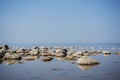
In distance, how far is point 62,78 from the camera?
21.1 meters

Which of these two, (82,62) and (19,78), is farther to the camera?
(82,62)

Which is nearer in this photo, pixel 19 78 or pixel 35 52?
pixel 19 78

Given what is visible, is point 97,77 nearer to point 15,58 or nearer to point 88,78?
point 88,78

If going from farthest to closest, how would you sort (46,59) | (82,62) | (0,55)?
(0,55), (46,59), (82,62)

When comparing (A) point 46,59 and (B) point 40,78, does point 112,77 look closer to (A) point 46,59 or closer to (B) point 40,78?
(B) point 40,78

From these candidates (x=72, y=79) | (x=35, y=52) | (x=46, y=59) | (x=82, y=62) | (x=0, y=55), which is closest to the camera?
(x=72, y=79)

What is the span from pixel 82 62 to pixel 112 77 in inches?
389

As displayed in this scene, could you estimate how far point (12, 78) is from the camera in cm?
2145

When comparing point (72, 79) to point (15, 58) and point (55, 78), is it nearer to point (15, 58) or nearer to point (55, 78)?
point (55, 78)

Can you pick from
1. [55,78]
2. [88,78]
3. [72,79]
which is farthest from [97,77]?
[55,78]

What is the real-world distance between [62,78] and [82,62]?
402 inches

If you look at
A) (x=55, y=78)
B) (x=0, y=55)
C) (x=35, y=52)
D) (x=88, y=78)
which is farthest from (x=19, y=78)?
(x=35, y=52)

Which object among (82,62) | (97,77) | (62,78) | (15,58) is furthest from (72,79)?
(15,58)

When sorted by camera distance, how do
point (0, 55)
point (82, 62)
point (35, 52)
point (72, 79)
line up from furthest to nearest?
point (35, 52), point (0, 55), point (82, 62), point (72, 79)
